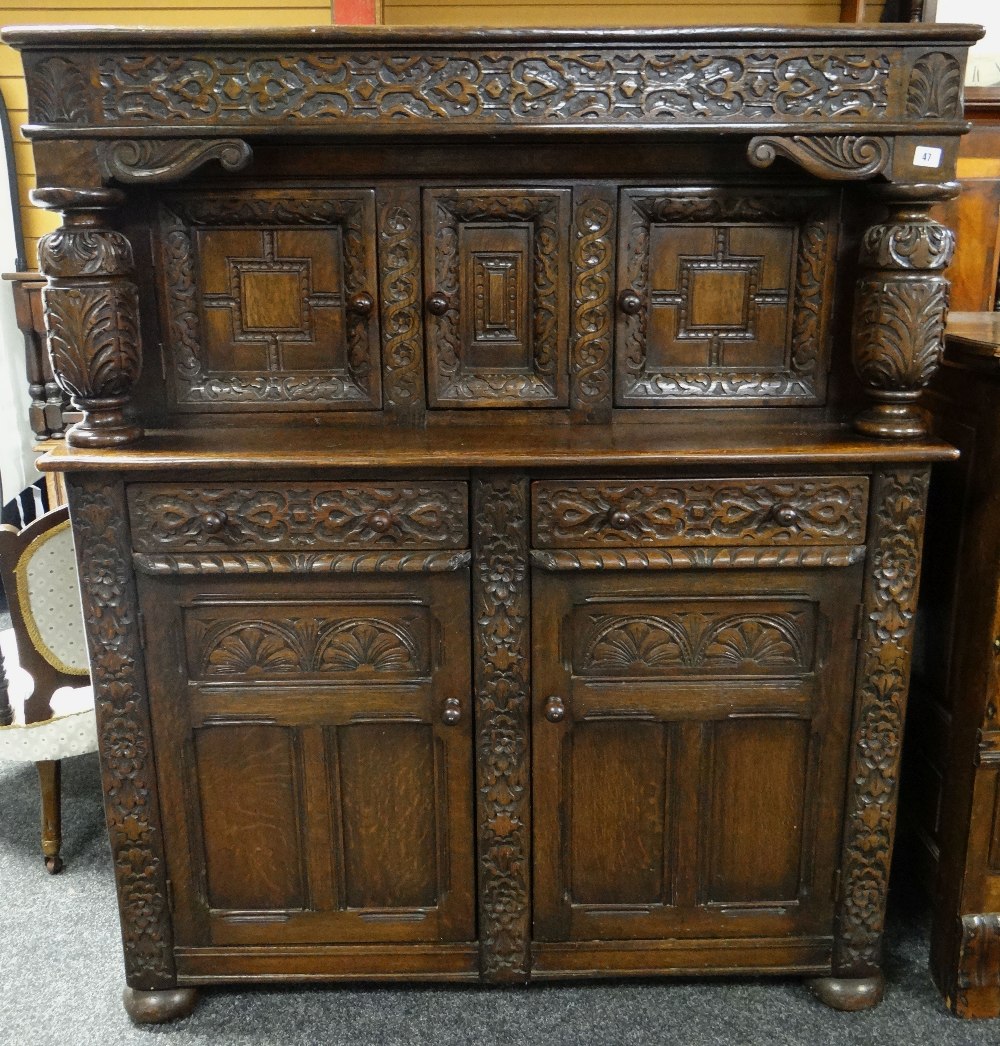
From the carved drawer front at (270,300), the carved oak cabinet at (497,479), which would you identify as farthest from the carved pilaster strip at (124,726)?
the carved drawer front at (270,300)

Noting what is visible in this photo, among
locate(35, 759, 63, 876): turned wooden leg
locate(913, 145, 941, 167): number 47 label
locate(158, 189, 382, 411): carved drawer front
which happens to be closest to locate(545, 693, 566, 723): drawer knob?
locate(158, 189, 382, 411): carved drawer front

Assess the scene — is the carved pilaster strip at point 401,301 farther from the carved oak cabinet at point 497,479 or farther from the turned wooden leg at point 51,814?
the turned wooden leg at point 51,814

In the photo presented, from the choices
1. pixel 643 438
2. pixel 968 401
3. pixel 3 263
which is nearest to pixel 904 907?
pixel 968 401

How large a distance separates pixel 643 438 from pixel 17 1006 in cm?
176

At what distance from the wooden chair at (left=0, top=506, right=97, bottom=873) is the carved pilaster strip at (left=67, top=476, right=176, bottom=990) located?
494 millimetres

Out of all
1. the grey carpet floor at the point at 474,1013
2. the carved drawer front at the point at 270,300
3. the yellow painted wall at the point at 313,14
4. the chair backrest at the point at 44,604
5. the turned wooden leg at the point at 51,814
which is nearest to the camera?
the carved drawer front at the point at 270,300

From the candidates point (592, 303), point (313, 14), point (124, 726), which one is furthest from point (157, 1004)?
point (313, 14)

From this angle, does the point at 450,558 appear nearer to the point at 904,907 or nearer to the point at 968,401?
the point at 968,401

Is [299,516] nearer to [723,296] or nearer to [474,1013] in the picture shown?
[723,296]

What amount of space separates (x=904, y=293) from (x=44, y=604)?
199cm

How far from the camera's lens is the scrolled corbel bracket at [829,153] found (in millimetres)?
1683

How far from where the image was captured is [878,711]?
75.4 inches

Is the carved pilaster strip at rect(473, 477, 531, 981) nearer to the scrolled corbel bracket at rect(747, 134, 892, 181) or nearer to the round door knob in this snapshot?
the round door knob

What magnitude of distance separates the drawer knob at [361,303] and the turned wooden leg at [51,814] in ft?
4.71
